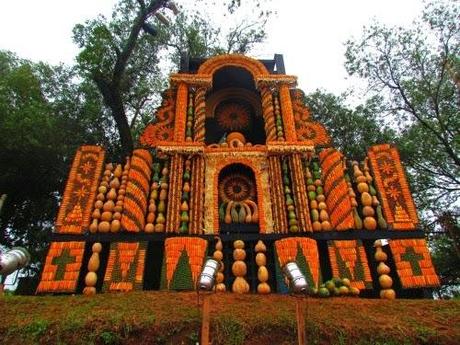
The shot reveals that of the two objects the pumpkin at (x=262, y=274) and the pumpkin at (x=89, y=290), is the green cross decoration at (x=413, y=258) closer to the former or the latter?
the pumpkin at (x=262, y=274)

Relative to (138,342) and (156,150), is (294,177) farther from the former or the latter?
(138,342)

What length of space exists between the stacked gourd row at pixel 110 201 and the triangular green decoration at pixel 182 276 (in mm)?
1605

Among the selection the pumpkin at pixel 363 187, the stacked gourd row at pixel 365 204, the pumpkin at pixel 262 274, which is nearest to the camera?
the pumpkin at pixel 262 274

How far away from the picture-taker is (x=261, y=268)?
7602 mm

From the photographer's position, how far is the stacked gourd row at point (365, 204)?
8039 millimetres

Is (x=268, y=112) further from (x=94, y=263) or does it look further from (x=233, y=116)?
(x=94, y=263)

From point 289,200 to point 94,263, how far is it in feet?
14.5

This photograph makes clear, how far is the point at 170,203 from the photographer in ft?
A: 28.1

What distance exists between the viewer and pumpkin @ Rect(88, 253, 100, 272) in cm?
757

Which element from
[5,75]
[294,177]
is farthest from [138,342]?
[5,75]

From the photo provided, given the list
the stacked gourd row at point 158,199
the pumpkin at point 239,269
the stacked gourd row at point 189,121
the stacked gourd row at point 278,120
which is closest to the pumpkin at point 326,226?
the pumpkin at point 239,269

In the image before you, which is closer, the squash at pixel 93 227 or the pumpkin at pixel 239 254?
the pumpkin at pixel 239 254

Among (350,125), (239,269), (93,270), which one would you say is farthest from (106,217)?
(350,125)

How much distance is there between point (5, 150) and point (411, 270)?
1294 centimetres
